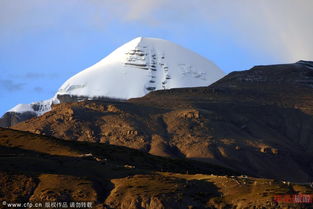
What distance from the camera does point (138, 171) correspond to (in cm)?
18012

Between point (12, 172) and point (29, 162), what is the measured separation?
26.1ft

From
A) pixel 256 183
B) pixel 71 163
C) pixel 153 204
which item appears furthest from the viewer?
pixel 71 163

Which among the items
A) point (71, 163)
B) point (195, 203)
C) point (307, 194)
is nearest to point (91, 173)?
point (71, 163)

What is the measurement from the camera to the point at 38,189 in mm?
165125

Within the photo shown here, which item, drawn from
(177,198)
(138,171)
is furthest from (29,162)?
(177,198)

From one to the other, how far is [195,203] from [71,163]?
29.9 meters

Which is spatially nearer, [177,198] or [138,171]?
[177,198]

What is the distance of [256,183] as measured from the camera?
560ft

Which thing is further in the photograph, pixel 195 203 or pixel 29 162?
pixel 29 162

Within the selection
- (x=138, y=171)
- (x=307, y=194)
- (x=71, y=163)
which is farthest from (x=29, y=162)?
(x=307, y=194)

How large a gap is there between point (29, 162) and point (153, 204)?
29.4 m

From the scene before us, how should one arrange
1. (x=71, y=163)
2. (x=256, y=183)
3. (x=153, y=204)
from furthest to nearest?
(x=71, y=163) < (x=256, y=183) < (x=153, y=204)

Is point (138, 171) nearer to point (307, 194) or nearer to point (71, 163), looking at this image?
point (71, 163)

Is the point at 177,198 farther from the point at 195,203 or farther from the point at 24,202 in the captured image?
the point at 24,202
